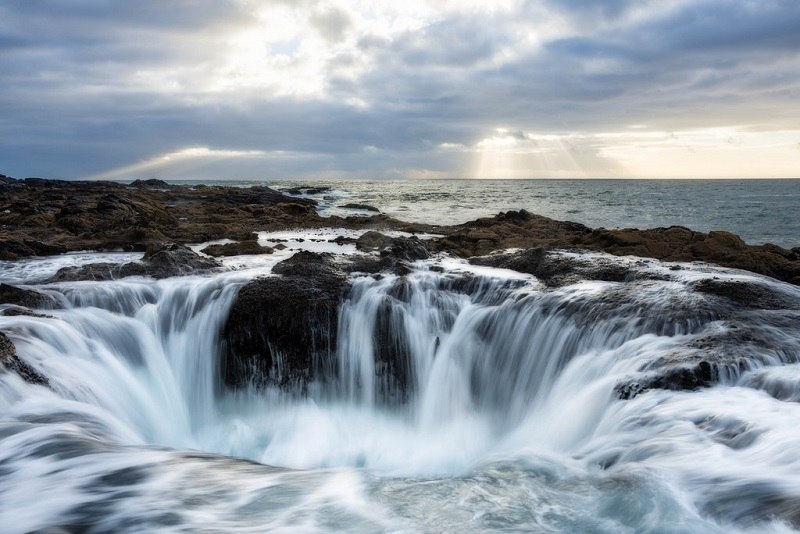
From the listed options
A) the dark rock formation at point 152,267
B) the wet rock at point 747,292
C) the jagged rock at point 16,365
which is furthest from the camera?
the dark rock formation at point 152,267

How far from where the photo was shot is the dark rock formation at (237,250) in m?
13.4

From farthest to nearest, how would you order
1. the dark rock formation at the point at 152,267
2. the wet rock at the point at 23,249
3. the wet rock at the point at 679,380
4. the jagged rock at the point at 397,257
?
the wet rock at the point at 23,249
the jagged rock at the point at 397,257
the dark rock formation at the point at 152,267
the wet rock at the point at 679,380

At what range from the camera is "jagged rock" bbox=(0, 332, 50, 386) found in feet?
18.6

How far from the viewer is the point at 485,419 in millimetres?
7691

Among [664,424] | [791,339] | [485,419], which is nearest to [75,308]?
[485,419]

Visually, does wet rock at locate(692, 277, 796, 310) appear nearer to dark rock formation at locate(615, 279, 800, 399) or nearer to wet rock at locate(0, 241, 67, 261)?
dark rock formation at locate(615, 279, 800, 399)

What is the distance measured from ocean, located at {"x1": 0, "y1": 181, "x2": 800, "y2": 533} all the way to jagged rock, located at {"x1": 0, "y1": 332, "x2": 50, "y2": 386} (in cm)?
11

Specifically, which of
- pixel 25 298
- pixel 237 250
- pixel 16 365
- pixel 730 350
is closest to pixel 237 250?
pixel 237 250

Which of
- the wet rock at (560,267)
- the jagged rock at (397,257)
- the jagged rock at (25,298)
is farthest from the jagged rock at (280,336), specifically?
the wet rock at (560,267)

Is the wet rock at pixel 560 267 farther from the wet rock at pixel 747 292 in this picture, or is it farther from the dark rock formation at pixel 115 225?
the dark rock formation at pixel 115 225

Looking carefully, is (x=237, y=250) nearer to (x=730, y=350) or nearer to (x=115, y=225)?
(x=115, y=225)

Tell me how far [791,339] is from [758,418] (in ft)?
6.19

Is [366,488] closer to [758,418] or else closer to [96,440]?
[96,440]

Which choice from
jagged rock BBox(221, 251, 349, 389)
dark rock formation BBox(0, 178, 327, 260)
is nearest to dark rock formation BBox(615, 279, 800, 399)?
jagged rock BBox(221, 251, 349, 389)
